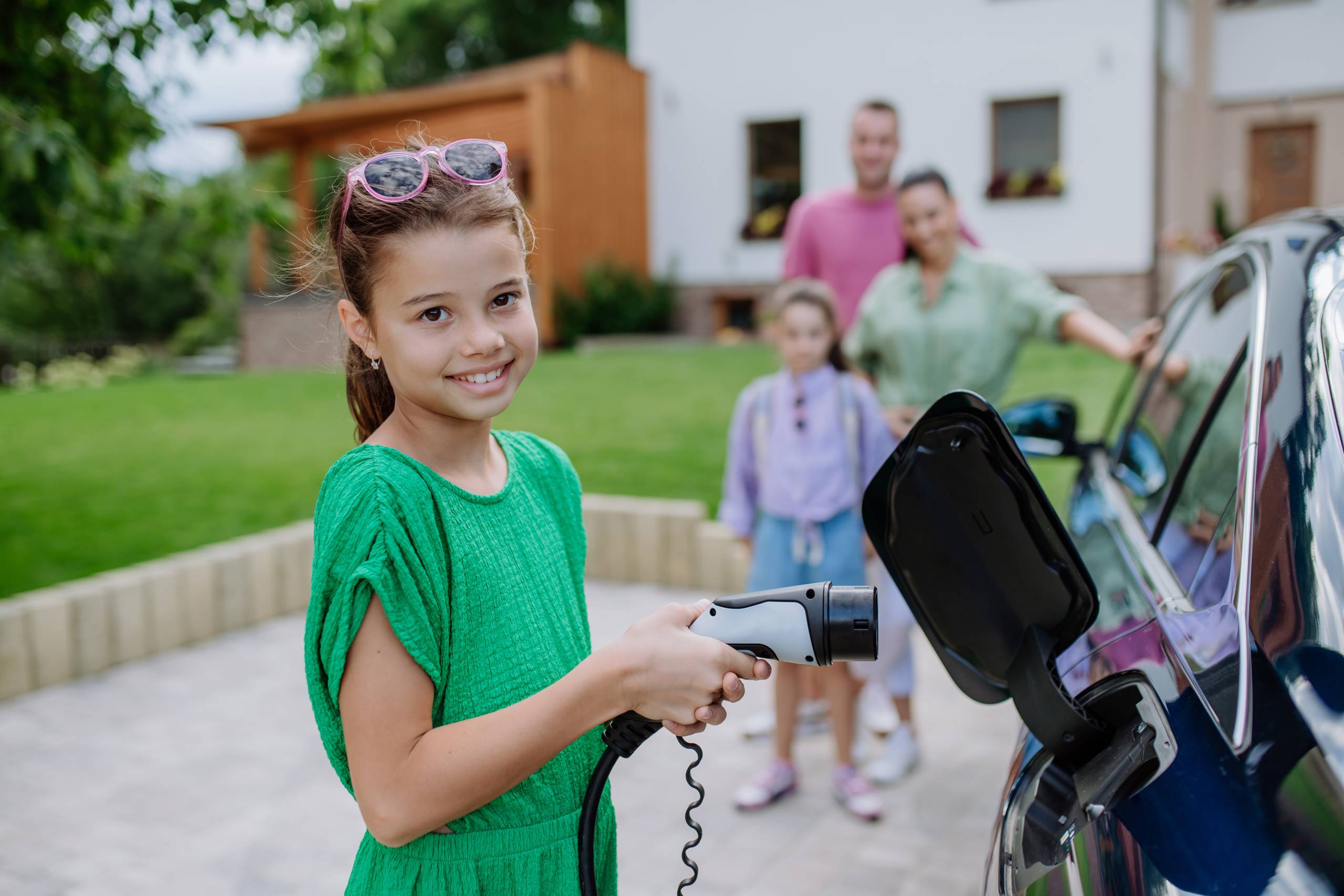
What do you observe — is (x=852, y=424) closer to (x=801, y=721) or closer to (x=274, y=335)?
(x=801, y=721)

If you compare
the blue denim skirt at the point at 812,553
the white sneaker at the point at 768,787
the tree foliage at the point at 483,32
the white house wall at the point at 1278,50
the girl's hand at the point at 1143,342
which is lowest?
the white sneaker at the point at 768,787

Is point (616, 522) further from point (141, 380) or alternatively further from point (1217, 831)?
point (141, 380)

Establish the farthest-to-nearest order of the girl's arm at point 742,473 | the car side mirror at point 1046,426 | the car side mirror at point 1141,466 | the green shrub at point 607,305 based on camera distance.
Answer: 1. the green shrub at point 607,305
2. the girl's arm at point 742,473
3. the car side mirror at point 1046,426
4. the car side mirror at point 1141,466

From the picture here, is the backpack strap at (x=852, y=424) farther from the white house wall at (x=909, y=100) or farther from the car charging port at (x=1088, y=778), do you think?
the white house wall at (x=909, y=100)

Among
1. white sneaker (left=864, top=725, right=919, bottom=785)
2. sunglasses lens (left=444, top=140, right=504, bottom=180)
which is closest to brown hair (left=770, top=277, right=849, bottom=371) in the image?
white sneaker (left=864, top=725, right=919, bottom=785)

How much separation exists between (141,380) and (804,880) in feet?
49.2

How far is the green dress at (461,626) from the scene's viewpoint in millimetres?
1256

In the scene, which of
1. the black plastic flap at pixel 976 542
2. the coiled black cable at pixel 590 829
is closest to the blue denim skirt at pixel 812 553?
the black plastic flap at pixel 976 542

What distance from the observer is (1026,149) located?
16391 millimetres

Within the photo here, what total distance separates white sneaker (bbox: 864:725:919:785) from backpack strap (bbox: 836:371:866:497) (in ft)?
2.97

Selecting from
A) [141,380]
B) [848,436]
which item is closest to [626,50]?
[141,380]

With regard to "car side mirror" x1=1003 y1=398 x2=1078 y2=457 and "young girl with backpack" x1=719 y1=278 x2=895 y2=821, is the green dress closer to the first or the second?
"car side mirror" x1=1003 y1=398 x2=1078 y2=457

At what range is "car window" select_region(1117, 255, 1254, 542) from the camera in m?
2.08

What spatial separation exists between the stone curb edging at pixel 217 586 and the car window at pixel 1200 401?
118 inches
